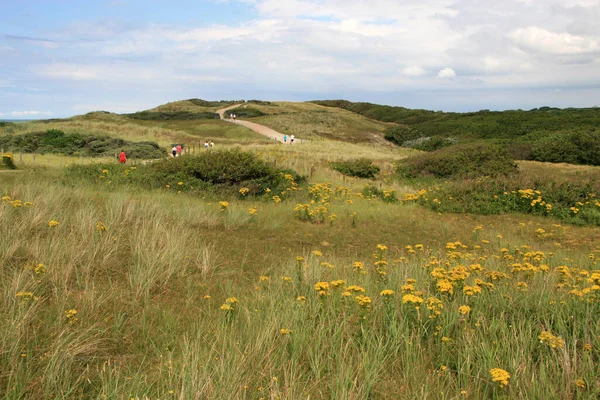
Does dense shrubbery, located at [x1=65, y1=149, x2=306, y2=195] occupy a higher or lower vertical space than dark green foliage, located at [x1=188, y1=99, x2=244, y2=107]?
lower

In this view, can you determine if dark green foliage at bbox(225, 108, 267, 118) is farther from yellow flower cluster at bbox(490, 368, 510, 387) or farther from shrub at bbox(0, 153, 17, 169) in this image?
yellow flower cluster at bbox(490, 368, 510, 387)

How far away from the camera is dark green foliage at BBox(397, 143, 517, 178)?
735 inches

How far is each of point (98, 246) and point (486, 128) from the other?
5245 centimetres

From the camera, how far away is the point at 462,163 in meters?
20.2

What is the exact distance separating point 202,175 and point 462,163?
12786mm

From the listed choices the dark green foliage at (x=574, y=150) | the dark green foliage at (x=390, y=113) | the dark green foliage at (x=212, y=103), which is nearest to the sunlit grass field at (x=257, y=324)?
the dark green foliage at (x=574, y=150)

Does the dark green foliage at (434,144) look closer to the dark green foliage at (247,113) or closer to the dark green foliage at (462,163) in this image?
the dark green foliage at (462,163)

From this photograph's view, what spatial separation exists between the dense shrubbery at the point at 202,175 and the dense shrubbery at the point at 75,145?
1169 cm

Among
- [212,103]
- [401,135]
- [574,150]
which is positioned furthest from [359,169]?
[212,103]

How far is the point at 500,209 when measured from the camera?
11555mm

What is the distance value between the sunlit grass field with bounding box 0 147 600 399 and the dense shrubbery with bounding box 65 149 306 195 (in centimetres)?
492

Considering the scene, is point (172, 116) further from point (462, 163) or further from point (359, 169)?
point (462, 163)

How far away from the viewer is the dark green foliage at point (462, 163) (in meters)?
18.7

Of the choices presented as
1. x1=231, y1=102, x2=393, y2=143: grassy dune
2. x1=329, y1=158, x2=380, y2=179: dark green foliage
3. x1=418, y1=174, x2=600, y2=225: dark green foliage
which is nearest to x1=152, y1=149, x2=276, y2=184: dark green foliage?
x1=418, y1=174, x2=600, y2=225: dark green foliage
